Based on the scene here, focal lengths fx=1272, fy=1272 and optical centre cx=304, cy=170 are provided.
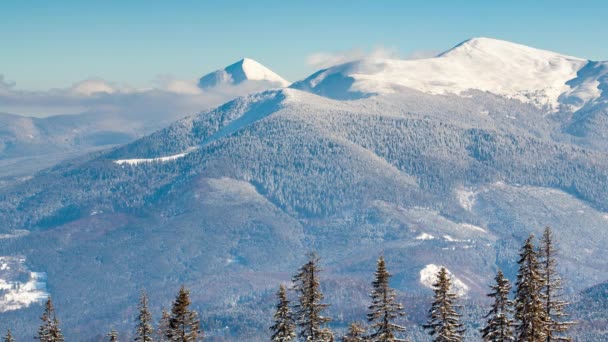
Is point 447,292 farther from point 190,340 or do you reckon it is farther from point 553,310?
point 190,340

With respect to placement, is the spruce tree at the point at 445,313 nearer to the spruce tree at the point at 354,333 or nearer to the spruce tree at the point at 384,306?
the spruce tree at the point at 384,306

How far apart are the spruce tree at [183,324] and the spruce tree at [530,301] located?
28.7 m

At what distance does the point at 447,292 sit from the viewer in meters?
111

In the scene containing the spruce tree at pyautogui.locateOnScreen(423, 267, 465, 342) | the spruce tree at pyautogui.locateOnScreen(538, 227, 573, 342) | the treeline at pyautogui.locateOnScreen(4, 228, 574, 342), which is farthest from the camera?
the spruce tree at pyautogui.locateOnScreen(423, 267, 465, 342)

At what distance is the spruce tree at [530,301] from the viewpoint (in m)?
107

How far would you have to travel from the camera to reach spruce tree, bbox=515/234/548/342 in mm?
107062

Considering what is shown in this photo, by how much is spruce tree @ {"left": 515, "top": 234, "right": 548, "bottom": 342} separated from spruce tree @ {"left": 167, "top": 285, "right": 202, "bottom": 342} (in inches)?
1132

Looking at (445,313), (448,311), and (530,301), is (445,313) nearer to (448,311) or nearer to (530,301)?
(448,311)

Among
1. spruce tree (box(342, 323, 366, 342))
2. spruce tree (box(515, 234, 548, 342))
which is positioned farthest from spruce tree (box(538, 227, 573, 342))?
spruce tree (box(342, 323, 366, 342))

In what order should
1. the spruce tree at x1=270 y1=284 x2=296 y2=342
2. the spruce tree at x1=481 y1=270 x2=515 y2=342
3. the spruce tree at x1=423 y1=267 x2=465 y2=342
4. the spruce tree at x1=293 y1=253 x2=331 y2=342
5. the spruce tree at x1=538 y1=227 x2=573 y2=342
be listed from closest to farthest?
1. the spruce tree at x1=481 y1=270 x2=515 y2=342
2. the spruce tree at x1=538 y1=227 x2=573 y2=342
3. the spruce tree at x1=423 y1=267 x2=465 y2=342
4. the spruce tree at x1=293 y1=253 x2=331 y2=342
5. the spruce tree at x1=270 y1=284 x2=296 y2=342

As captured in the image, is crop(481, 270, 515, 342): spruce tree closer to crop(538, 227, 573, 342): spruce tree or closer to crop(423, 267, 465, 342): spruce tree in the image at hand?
crop(423, 267, 465, 342): spruce tree

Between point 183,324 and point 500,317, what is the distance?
28434 millimetres

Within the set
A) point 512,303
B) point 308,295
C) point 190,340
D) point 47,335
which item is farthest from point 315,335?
point 47,335

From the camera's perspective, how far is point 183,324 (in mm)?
115188
